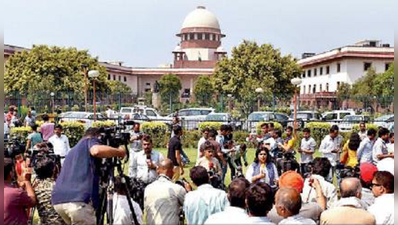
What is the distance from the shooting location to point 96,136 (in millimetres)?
4727

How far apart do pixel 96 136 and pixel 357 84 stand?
37802 millimetres

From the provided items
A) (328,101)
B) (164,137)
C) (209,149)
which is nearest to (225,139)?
(209,149)

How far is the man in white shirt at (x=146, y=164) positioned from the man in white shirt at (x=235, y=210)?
2.50 m

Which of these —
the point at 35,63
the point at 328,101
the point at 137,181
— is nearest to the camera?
the point at 137,181

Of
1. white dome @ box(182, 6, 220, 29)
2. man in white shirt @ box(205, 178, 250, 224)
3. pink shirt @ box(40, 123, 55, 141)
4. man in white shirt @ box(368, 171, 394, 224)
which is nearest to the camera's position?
man in white shirt @ box(205, 178, 250, 224)

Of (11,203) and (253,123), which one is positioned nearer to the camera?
(11,203)

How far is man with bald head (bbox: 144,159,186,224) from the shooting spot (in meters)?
4.89

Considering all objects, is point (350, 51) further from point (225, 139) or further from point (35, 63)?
point (225, 139)

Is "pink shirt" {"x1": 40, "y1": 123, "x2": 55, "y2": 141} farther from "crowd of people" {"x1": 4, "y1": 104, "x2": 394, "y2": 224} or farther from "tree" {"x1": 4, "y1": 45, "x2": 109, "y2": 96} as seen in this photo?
"tree" {"x1": 4, "y1": 45, "x2": 109, "y2": 96}

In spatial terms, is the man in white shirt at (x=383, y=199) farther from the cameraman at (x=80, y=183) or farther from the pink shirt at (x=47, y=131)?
the pink shirt at (x=47, y=131)

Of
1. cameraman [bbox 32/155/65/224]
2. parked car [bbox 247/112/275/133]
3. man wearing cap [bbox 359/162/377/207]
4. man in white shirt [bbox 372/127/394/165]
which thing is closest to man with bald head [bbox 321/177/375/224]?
man wearing cap [bbox 359/162/377/207]

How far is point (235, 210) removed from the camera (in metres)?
4.04

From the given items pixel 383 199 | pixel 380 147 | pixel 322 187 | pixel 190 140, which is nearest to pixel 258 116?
pixel 190 140

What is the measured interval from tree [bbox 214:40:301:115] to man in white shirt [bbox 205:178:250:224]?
32236mm
